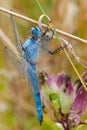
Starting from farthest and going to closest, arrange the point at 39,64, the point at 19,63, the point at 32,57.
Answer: the point at 39,64, the point at 32,57, the point at 19,63

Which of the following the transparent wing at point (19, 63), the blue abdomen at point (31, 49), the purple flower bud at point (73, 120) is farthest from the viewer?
the blue abdomen at point (31, 49)

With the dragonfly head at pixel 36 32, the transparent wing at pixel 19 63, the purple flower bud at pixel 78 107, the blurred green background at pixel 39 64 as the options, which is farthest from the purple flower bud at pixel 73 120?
the blurred green background at pixel 39 64

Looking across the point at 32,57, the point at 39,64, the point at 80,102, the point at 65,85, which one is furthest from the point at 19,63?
the point at 39,64

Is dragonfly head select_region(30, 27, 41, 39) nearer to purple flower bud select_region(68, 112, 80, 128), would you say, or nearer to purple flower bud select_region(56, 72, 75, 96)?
purple flower bud select_region(56, 72, 75, 96)

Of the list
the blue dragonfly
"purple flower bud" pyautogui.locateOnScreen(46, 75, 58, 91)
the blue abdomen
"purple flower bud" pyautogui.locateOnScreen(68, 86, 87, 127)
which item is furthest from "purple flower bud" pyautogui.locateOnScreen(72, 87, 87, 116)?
the blue abdomen

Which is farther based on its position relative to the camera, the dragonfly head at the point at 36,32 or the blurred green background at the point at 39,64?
the blurred green background at the point at 39,64

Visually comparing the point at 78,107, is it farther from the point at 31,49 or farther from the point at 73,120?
the point at 31,49

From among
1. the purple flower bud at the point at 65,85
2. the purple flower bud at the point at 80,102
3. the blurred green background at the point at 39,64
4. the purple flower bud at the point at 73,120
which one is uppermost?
the blurred green background at the point at 39,64

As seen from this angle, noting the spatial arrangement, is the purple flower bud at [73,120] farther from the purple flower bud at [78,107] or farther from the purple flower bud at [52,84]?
the purple flower bud at [52,84]

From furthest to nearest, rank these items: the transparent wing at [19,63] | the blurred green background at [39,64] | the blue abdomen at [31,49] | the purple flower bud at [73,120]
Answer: the blurred green background at [39,64] < the blue abdomen at [31,49] < the transparent wing at [19,63] < the purple flower bud at [73,120]

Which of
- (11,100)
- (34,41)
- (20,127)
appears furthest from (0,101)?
(34,41)
